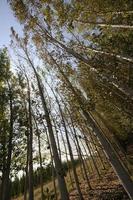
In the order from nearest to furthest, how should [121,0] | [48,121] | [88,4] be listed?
[121,0] < [88,4] < [48,121]

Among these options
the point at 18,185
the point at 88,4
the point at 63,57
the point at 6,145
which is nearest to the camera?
the point at 88,4

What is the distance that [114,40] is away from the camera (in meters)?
9.22

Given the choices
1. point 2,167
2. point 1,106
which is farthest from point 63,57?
point 2,167

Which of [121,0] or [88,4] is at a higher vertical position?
[88,4]

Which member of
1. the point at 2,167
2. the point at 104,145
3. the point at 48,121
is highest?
the point at 2,167

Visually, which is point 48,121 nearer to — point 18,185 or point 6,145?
point 6,145

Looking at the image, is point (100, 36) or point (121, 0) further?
point (100, 36)

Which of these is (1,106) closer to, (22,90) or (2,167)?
(22,90)

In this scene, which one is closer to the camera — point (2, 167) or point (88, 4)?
point (88, 4)

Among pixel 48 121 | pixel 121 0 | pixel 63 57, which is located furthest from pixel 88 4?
pixel 48 121

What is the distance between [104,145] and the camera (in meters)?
7.21

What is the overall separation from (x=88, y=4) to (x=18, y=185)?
3315 centimetres

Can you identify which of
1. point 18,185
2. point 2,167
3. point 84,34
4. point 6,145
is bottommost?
point 2,167

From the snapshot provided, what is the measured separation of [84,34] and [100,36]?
2192mm
